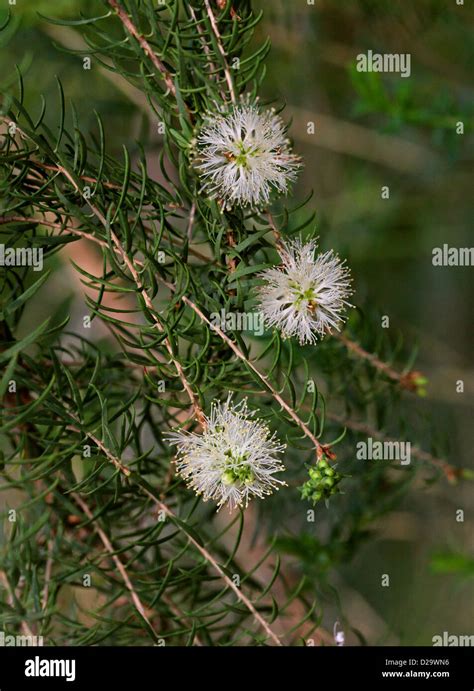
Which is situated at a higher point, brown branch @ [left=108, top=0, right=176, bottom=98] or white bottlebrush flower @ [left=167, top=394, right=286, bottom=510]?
brown branch @ [left=108, top=0, right=176, bottom=98]

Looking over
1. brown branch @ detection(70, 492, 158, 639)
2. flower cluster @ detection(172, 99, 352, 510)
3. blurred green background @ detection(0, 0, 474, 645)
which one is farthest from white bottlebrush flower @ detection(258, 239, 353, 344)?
blurred green background @ detection(0, 0, 474, 645)

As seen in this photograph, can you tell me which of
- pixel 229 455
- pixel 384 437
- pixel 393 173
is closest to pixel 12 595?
pixel 229 455

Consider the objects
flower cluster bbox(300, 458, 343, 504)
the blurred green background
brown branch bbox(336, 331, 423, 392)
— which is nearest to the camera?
flower cluster bbox(300, 458, 343, 504)

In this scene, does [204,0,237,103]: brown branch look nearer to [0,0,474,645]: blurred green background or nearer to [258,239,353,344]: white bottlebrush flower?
[258,239,353,344]: white bottlebrush flower

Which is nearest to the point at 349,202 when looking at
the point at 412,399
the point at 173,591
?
the point at 412,399

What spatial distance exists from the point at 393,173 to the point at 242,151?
3.20 ft

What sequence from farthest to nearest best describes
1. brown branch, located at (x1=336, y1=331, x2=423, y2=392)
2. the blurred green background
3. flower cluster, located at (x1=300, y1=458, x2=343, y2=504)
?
the blurred green background → brown branch, located at (x1=336, y1=331, x2=423, y2=392) → flower cluster, located at (x1=300, y1=458, x2=343, y2=504)

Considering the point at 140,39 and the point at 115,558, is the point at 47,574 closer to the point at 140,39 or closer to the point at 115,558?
the point at 115,558

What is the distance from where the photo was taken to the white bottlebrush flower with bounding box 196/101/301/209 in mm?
274

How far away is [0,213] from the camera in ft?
0.97

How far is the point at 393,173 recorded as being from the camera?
119 centimetres

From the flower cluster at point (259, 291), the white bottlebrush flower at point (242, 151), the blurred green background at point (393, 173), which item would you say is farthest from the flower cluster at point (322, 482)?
the blurred green background at point (393, 173)

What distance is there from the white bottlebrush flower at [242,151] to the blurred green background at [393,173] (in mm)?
248

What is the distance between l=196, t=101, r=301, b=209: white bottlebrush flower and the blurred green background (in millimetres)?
248
